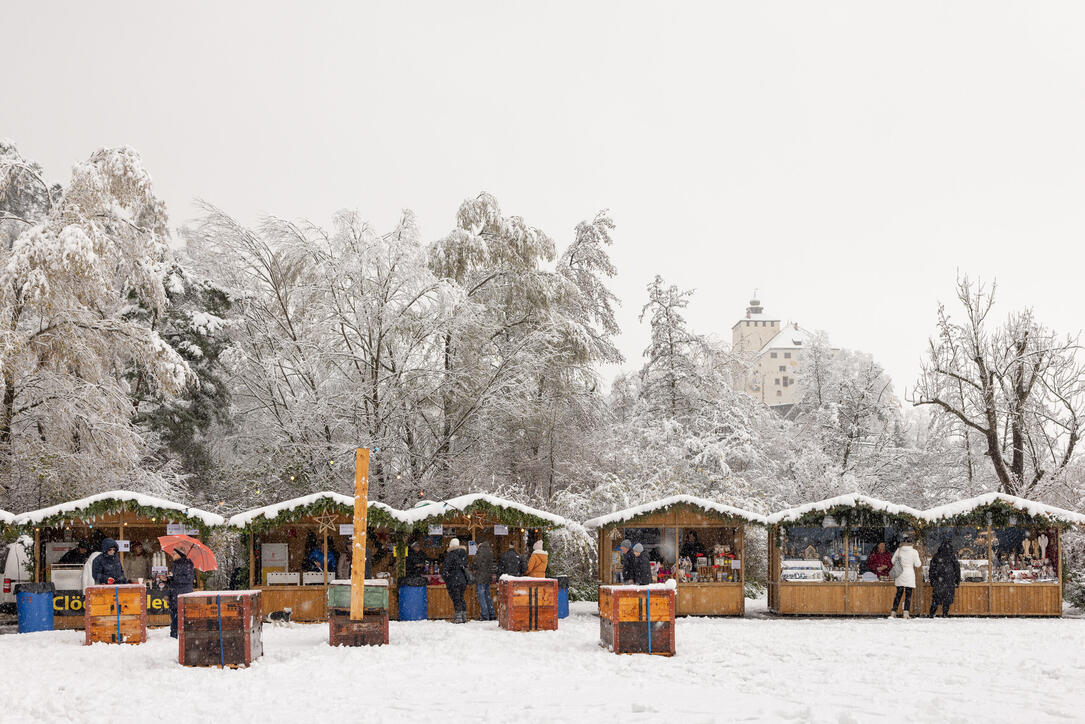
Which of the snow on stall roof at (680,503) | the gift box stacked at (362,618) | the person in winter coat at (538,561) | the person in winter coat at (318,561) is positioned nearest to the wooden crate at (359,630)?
the gift box stacked at (362,618)

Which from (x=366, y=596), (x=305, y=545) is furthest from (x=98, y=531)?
(x=366, y=596)

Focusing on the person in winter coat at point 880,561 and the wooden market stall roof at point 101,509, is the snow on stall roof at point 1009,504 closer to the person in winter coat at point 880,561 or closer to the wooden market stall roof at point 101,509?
the person in winter coat at point 880,561

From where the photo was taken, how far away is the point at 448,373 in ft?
82.5

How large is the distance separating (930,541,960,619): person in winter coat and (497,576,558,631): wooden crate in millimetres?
7527

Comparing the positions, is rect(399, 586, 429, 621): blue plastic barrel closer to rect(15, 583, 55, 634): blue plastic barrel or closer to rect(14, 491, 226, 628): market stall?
rect(14, 491, 226, 628): market stall

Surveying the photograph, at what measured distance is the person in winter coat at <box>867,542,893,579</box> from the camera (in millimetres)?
18734

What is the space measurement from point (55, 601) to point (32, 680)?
6056mm

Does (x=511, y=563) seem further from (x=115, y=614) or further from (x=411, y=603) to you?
(x=115, y=614)

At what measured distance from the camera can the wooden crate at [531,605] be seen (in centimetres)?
1519

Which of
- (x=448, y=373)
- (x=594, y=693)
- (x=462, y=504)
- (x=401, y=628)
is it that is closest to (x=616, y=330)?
(x=448, y=373)

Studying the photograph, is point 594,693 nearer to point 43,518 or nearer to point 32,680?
point 32,680

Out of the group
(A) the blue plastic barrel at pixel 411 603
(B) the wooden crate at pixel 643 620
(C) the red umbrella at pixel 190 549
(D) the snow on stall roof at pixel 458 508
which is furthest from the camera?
(A) the blue plastic barrel at pixel 411 603

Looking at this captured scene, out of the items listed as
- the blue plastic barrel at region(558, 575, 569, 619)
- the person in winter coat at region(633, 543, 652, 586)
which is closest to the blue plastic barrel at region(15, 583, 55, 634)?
the blue plastic barrel at region(558, 575, 569, 619)

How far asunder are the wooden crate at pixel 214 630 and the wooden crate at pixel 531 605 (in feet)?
15.3
